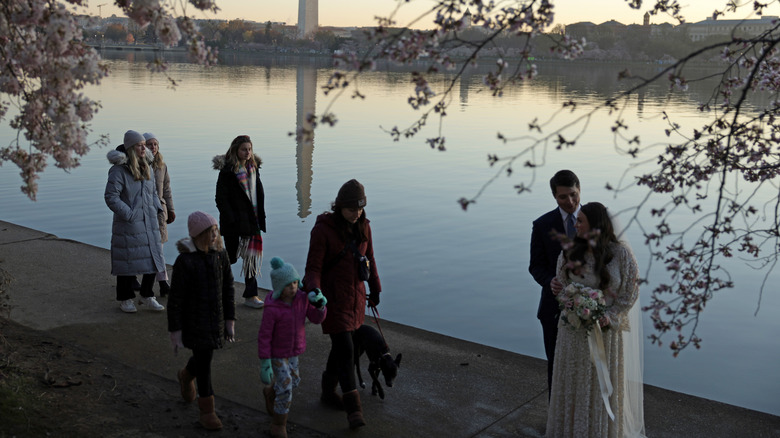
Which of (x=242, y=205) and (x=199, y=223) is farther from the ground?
(x=199, y=223)

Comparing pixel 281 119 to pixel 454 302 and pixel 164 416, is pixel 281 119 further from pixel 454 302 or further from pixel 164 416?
pixel 164 416

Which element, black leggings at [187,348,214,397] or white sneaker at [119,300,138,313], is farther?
white sneaker at [119,300,138,313]

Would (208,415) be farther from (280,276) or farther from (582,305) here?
(582,305)

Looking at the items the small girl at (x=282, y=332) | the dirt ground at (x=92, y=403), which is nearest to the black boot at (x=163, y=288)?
the dirt ground at (x=92, y=403)

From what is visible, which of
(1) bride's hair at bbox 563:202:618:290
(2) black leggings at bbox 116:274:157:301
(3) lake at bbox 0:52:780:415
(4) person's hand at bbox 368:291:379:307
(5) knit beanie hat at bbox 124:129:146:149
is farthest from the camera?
(3) lake at bbox 0:52:780:415

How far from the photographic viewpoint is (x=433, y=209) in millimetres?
17812

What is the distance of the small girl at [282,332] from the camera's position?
5.68 metres

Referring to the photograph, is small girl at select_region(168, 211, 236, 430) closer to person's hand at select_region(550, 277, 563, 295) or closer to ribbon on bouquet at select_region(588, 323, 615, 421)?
person's hand at select_region(550, 277, 563, 295)

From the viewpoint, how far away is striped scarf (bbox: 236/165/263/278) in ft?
28.1

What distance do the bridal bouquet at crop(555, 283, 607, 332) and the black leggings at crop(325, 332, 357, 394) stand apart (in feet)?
4.96

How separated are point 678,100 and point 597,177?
31.4 metres

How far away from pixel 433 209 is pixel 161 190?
9524mm

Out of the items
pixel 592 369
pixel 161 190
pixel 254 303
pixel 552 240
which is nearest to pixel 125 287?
pixel 161 190

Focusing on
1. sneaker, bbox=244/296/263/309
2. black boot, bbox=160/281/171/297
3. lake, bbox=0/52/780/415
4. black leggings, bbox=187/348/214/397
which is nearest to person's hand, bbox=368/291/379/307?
black leggings, bbox=187/348/214/397
